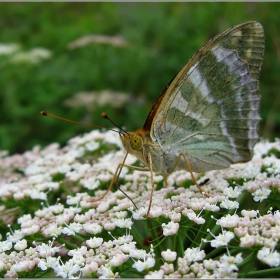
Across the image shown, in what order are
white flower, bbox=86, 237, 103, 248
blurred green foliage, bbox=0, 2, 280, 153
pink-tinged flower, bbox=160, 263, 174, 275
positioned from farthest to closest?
blurred green foliage, bbox=0, 2, 280, 153, white flower, bbox=86, 237, 103, 248, pink-tinged flower, bbox=160, 263, 174, 275

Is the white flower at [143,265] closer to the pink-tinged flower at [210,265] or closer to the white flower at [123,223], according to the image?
the pink-tinged flower at [210,265]

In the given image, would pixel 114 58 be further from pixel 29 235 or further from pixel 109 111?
pixel 29 235

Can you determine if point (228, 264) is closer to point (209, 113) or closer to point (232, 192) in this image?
point (232, 192)

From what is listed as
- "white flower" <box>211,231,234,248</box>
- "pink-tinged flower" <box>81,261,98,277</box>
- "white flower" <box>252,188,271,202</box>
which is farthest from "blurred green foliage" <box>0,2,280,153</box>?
"white flower" <box>211,231,234,248</box>

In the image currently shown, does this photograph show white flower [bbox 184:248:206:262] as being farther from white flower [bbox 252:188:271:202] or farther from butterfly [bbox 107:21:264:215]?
butterfly [bbox 107:21:264:215]

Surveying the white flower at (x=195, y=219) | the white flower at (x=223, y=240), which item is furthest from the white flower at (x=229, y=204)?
the white flower at (x=223, y=240)

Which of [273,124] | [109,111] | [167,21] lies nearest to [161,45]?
[167,21]

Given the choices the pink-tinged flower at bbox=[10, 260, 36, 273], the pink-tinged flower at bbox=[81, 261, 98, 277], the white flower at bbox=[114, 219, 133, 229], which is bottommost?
the pink-tinged flower at bbox=[81, 261, 98, 277]
